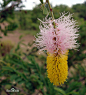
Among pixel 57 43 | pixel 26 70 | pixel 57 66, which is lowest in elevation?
pixel 26 70

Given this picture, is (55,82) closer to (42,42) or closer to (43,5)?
(42,42)

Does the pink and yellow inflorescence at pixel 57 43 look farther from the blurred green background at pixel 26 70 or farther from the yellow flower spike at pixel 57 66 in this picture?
the blurred green background at pixel 26 70

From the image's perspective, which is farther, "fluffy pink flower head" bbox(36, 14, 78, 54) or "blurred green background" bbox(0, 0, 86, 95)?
"blurred green background" bbox(0, 0, 86, 95)

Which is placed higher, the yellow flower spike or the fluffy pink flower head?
the fluffy pink flower head

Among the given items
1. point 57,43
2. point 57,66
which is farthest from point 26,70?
point 57,43

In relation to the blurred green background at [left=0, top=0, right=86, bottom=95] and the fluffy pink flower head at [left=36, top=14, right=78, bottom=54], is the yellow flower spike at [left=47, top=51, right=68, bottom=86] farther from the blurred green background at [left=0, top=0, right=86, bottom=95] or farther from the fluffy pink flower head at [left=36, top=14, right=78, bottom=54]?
the blurred green background at [left=0, top=0, right=86, bottom=95]

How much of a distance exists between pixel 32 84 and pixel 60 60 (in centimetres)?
81

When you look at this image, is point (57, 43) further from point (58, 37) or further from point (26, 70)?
point (26, 70)

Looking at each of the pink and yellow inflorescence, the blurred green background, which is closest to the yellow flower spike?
the pink and yellow inflorescence

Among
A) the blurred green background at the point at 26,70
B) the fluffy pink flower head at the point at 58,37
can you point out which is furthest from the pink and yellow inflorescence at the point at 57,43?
the blurred green background at the point at 26,70

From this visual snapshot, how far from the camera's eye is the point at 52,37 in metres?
0.69

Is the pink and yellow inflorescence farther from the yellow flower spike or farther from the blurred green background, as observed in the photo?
the blurred green background

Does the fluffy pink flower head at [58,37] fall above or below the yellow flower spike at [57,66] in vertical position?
above

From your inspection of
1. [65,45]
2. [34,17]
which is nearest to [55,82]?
[65,45]
